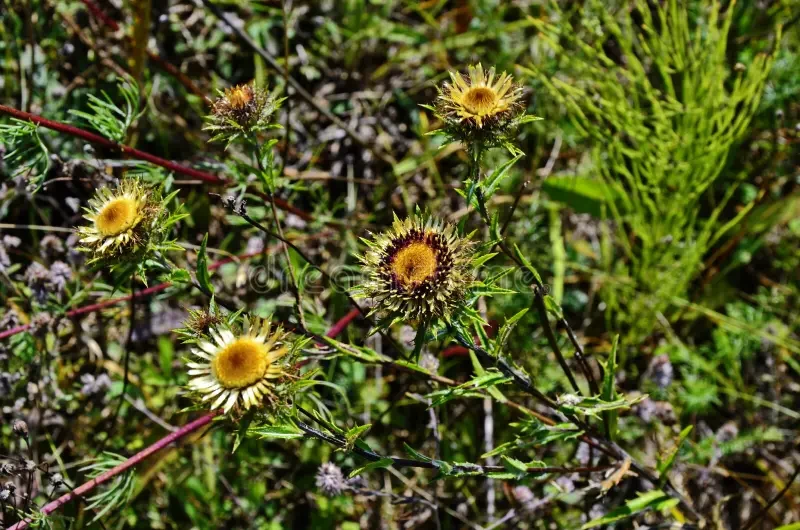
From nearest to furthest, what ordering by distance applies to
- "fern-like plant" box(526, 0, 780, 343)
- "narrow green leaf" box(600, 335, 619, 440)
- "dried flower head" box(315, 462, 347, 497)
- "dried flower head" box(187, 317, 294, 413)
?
"dried flower head" box(187, 317, 294, 413), "narrow green leaf" box(600, 335, 619, 440), "dried flower head" box(315, 462, 347, 497), "fern-like plant" box(526, 0, 780, 343)

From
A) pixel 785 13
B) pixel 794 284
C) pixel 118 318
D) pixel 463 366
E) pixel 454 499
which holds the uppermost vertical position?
pixel 785 13

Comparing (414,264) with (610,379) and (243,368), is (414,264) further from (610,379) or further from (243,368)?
(610,379)

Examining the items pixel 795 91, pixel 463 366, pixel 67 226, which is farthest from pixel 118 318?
pixel 795 91

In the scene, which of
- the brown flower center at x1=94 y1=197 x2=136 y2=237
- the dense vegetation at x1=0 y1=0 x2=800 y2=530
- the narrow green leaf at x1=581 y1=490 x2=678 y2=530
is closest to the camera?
the brown flower center at x1=94 y1=197 x2=136 y2=237

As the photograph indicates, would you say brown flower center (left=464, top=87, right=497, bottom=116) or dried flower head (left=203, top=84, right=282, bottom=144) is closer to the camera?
brown flower center (left=464, top=87, right=497, bottom=116)

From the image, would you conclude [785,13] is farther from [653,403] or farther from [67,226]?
[67,226]

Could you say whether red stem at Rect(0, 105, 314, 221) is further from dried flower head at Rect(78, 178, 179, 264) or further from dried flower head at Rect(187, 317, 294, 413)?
dried flower head at Rect(187, 317, 294, 413)

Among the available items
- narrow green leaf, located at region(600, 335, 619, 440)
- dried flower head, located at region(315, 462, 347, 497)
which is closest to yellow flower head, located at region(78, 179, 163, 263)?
dried flower head, located at region(315, 462, 347, 497)

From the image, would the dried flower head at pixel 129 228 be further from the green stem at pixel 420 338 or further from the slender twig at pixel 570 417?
the slender twig at pixel 570 417

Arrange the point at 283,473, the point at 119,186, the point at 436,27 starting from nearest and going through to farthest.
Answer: the point at 119,186, the point at 283,473, the point at 436,27
